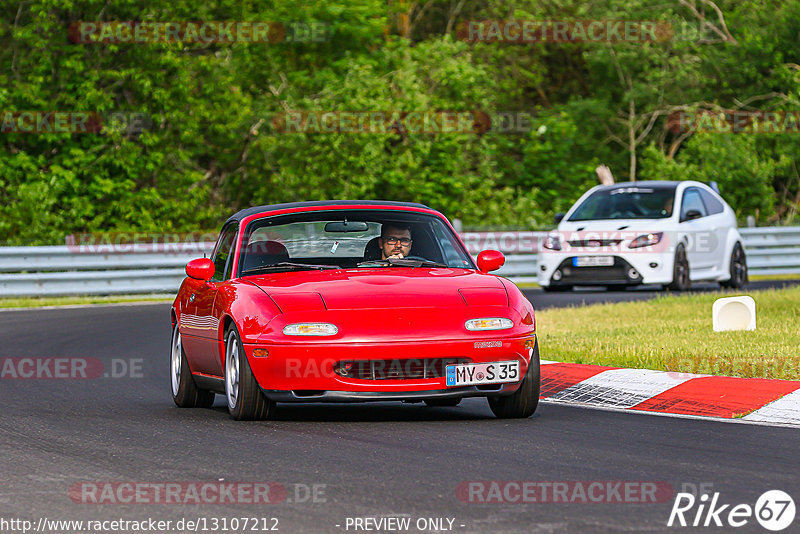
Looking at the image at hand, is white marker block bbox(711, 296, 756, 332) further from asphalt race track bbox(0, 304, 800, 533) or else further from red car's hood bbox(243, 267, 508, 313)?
red car's hood bbox(243, 267, 508, 313)

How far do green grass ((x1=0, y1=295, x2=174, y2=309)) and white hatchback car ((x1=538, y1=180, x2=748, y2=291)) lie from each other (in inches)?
262

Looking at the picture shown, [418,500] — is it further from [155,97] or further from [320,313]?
[155,97]

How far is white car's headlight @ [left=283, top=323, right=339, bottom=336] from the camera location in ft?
27.9

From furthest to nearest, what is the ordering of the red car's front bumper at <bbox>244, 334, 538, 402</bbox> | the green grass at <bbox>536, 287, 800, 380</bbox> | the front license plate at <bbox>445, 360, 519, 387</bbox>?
the green grass at <bbox>536, 287, 800, 380</bbox>, the front license plate at <bbox>445, 360, 519, 387</bbox>, the red car's front bumper at <bbox>244, 334, 538, 402</bbox>

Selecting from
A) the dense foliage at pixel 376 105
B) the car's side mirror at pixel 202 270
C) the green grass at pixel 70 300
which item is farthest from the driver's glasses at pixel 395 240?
the dense foliage at pixel 376 105

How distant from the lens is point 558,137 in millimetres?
41594

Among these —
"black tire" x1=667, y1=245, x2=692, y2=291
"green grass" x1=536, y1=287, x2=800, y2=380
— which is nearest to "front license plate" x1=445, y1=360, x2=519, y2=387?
"green grass" x1=536, y1=287, x2=800, y2=380

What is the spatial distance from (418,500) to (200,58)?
27.2 meters

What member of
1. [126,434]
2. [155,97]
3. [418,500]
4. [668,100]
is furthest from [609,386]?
[668,100]

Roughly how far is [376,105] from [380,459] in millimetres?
28173

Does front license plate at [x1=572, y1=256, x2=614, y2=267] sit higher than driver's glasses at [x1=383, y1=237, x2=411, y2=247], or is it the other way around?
driver's glasses at [x1=383, y1=237, x2=411, y2=247]

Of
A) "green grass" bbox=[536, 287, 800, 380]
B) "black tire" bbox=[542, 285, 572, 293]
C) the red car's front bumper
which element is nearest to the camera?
the red car's front bumper

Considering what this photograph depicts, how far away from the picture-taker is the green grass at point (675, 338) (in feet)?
35.2

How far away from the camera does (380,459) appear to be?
24.0 ft
